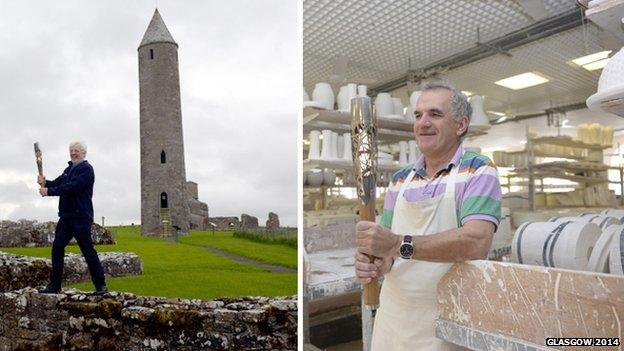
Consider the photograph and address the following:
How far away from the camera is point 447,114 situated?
1.44m

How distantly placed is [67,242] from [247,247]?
887 millimetres

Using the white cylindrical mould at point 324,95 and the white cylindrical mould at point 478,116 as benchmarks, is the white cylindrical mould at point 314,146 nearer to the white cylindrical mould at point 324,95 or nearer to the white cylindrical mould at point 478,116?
the white cylindrical mould at point 324,95

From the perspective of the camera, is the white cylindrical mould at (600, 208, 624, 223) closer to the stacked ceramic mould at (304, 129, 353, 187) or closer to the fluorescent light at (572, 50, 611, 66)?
the fluorescent light at (572, 50, 611, 66)

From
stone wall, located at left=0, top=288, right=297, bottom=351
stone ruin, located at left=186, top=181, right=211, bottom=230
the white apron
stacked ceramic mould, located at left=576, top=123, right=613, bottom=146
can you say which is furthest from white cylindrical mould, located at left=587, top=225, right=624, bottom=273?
stone ruin, located at left=186, top=181, right=211, bottom=230

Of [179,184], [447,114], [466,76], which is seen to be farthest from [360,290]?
[179,184]

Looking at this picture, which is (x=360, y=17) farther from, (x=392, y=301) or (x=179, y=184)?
(x=179, y=184)

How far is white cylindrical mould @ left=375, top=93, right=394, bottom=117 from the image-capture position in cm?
156

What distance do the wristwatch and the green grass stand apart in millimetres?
1426

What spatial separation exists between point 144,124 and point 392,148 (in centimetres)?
177

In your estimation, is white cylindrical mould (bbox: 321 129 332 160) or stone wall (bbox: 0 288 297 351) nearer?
white cylindrical mould (bbox: 321 129 332 160)

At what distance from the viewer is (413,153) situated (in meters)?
1.50

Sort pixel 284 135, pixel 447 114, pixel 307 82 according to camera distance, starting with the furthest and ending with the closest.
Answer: pixel 284 135
pixel 307 82
pixel 447 114

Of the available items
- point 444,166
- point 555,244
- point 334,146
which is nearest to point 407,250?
point 444,166

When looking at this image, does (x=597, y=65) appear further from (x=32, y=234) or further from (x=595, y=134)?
(x=32, y=234)
